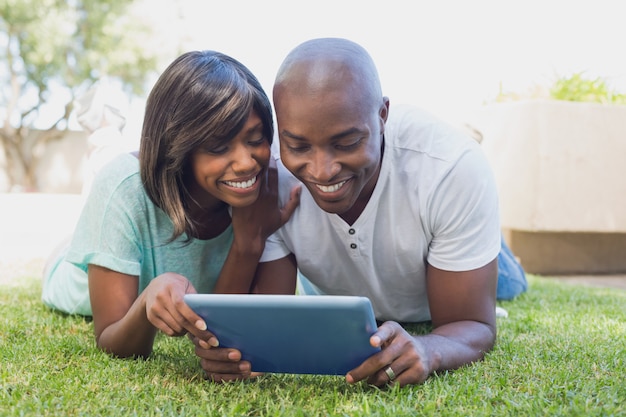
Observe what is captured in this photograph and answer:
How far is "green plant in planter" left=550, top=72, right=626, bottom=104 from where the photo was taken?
715cm

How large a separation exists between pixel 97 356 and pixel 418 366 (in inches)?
48.4

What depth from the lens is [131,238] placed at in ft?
8.54

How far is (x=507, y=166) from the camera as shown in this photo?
636 centimetres

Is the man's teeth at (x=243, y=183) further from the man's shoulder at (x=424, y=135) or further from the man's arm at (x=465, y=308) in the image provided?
the man's arm at (x=465, y=308)

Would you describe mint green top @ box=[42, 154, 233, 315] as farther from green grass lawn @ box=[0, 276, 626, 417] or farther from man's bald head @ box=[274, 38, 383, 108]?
man's bald head @ box=[274, 38, 383, 108]

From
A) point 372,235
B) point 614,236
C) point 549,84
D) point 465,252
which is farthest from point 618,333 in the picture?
point 549,84

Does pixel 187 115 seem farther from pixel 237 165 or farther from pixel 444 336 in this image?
pixel 444 336

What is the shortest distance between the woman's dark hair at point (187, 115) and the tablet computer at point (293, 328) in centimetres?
76

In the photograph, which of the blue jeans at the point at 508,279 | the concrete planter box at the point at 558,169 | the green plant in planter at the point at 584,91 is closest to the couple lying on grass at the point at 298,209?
the blue jeans at the point at 508,279

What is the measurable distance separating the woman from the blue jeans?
6.14ft

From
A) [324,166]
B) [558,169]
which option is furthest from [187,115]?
[558,169]

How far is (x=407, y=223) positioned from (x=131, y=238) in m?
1.09

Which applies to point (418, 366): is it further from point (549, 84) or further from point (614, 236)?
point (549, 84)

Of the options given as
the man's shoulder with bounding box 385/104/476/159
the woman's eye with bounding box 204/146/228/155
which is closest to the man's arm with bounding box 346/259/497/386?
the man's shoulder with bounding box 385/104/476/159
